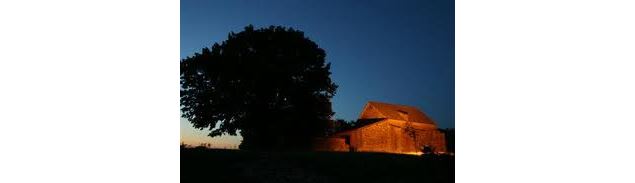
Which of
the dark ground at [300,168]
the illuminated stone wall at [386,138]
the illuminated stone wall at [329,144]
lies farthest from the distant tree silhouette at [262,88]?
the illuminated stone wall at [386,138]

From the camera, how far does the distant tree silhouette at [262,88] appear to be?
15961 mm

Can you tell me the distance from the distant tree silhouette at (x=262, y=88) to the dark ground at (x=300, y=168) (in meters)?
3.40

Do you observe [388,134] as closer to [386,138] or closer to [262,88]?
[386,138]

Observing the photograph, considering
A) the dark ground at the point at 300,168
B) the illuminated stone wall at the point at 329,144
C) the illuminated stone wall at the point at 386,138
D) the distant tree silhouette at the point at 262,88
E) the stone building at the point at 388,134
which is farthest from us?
the illuminated stone wall at the point at 386,138

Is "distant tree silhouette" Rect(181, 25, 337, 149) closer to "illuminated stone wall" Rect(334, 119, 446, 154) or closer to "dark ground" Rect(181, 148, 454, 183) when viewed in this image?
"dark ground" Rect(181, 148, 454, 183)

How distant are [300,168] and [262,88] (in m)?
5.08

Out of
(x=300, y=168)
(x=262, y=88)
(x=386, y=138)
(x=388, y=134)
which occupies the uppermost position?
(x=262, y=88)

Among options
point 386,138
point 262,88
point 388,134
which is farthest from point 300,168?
point 388,134

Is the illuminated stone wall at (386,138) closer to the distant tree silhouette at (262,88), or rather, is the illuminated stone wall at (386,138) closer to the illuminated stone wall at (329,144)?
the illuminated stone wall at (329,144)

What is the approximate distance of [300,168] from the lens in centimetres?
1130

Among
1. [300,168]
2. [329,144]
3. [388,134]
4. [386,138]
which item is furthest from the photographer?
[388,134]

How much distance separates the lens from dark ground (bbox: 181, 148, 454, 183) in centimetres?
1042
